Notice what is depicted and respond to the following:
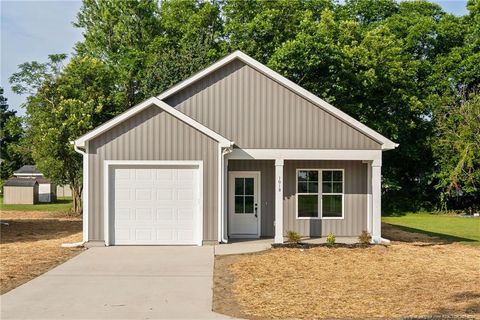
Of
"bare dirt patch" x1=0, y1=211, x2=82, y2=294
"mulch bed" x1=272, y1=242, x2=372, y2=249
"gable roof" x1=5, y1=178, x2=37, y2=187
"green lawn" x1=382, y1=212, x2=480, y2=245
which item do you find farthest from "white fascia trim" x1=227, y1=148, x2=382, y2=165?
"gable roof" x1=5, y1=178, x2=37, y2=187

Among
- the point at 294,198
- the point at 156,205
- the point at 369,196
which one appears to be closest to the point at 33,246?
the point at 156,205

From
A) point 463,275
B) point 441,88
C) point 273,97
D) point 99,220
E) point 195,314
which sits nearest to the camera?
point 195,314

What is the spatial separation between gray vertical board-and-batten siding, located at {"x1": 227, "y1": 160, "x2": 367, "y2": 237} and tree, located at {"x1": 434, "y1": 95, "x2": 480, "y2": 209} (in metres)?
16.7

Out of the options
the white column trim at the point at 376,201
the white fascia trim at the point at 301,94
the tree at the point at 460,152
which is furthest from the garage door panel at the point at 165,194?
the tree at the point at 460,152

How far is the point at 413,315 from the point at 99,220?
10.3 m

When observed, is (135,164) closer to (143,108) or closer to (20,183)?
(143,108)

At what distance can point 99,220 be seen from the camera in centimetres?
1608

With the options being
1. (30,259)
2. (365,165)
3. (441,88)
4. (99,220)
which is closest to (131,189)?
(99,220)

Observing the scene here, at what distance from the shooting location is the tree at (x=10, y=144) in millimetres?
33156

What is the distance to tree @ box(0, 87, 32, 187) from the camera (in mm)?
33156

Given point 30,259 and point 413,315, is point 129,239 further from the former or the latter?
point 413,315

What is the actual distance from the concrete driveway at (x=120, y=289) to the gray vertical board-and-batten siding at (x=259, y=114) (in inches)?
188

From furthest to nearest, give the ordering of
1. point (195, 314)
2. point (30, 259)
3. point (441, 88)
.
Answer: point (441, 88)
point (30, 259)
point (195, 314)

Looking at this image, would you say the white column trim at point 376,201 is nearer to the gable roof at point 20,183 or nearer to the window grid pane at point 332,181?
the window grid pane at point 332,181
